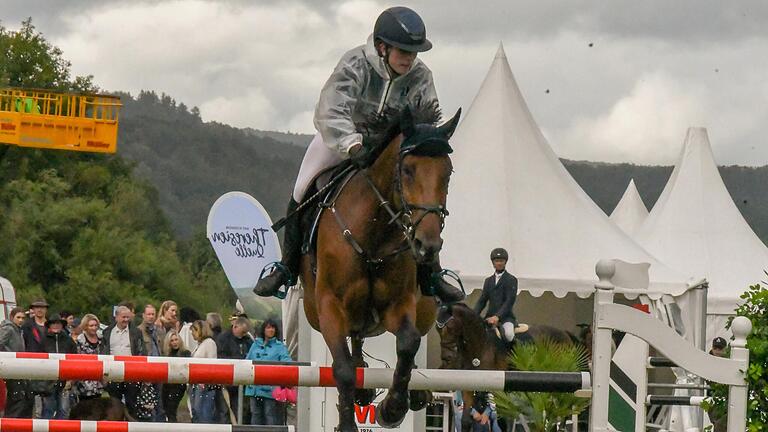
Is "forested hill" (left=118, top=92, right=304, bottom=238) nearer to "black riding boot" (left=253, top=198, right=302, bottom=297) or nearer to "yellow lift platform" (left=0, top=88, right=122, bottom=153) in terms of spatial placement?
"yellow lift platform" (left=0, top=88, right=122, bottom=153)

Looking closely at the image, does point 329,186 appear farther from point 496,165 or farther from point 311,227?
point 496,165

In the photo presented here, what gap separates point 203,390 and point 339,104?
7.66 metres

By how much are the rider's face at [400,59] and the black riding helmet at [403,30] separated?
0.06 meters

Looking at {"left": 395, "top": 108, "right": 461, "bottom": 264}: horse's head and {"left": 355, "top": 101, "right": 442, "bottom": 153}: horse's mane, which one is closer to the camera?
{"left": 395, "top": 108, "right": 461, "bottom": 264}: horse's head

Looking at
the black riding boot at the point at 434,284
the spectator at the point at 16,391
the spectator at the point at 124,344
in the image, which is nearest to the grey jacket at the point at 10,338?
the spectator at the point at 16,391

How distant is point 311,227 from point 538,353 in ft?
10.5

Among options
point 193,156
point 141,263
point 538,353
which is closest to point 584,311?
point 538,353

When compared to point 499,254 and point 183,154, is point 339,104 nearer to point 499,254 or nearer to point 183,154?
point 499,254

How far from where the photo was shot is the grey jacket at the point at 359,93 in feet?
21.2

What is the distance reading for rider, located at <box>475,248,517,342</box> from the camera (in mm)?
12875

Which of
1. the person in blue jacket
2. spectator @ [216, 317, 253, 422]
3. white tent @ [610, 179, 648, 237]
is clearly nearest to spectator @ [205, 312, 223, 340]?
spectator @ [216, 317, 253, 422]

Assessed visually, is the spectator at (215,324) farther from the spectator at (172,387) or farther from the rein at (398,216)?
the rein at (398,216)

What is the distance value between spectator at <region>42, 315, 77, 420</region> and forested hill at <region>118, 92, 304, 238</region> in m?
65.2

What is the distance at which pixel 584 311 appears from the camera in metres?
18.3
